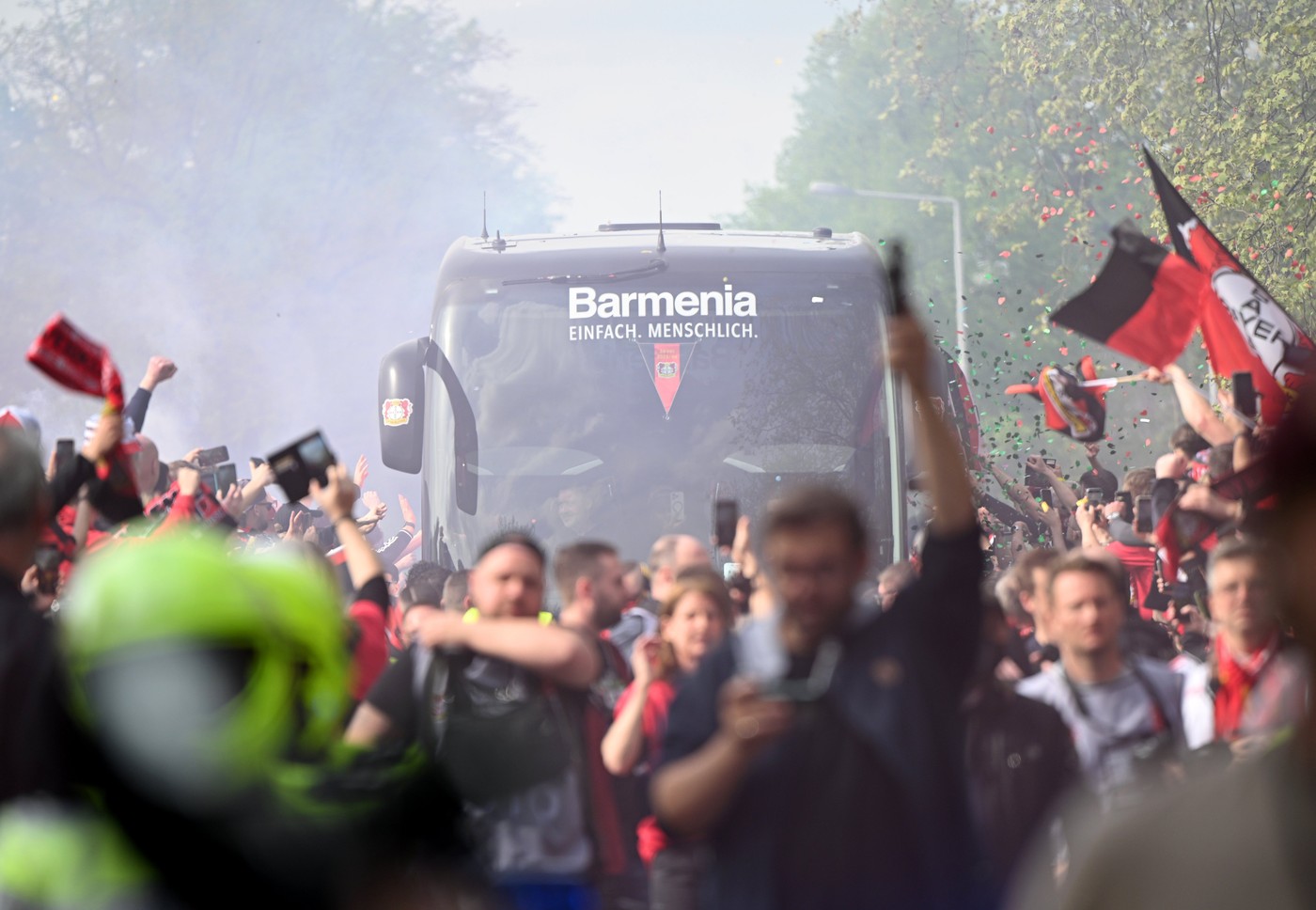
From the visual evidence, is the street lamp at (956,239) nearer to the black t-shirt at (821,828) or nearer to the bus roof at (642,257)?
the bus roof at (642,257)

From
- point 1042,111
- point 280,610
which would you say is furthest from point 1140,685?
point 1042,111

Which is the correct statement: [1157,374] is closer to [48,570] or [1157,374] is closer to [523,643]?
[523,643]

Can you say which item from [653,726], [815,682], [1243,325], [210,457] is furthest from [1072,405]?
[815,682]

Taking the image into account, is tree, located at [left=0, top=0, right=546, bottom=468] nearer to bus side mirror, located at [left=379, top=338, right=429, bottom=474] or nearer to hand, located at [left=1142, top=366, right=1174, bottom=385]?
bus side mirror, located at [left=379, top=338, right=429, bottom=474]

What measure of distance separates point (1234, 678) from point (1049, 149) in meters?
29.0

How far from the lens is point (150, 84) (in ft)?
121

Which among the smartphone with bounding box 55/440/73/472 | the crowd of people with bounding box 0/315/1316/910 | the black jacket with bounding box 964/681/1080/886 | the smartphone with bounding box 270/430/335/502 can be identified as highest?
the smartphone with bounding box 55/440/73/472

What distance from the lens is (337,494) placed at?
482cm

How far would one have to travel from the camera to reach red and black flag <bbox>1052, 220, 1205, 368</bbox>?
7.36 meters

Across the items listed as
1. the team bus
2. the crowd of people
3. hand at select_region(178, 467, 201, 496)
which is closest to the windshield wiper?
the team bus

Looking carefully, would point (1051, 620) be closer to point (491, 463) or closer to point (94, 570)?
point (94, 570)

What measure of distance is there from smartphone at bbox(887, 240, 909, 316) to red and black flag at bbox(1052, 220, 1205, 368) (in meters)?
3.90

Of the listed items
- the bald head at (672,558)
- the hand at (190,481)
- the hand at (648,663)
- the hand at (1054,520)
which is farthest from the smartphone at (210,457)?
the hand at (1054,520)

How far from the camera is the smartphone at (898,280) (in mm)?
3461
